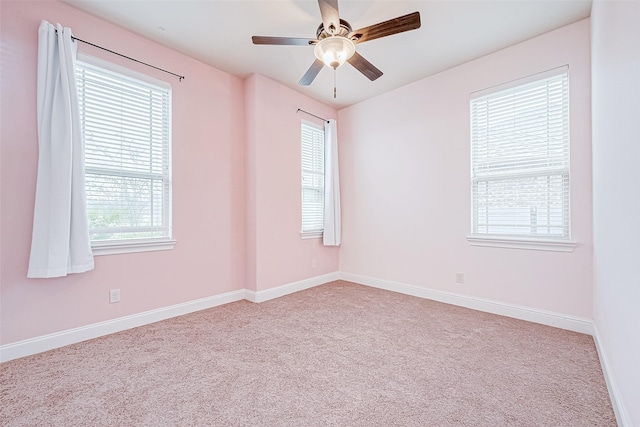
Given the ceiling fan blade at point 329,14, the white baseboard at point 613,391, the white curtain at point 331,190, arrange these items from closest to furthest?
the white baseboard at point 613,391
the ceiling fan blade at point 329,14
the white curtain at point 331,190

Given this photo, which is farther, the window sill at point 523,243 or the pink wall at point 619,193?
the window sill at point 523,243

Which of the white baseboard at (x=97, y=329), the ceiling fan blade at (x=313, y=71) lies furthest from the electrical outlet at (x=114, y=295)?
the ceiling fan blade at (x=313, y=71)

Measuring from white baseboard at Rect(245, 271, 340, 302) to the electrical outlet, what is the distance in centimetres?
136

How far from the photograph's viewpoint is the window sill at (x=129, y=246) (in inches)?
95.8

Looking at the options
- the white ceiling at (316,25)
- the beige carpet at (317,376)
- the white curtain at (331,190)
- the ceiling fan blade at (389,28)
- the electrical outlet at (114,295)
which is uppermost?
the white ceiling at (316,25)

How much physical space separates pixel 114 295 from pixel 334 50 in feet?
9.27

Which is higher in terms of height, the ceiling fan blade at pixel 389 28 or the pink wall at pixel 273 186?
the ceiling fan blade at pixel 389 28

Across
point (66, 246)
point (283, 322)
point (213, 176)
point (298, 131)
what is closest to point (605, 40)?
point (298, 131)

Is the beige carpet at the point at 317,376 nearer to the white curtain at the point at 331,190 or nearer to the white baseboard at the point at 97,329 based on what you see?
the white baseboard at the point at 97,329

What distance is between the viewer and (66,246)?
216cm

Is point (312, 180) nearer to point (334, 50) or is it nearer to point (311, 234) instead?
point (311, 234)

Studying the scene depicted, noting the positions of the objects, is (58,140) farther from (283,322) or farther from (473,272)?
(473,272)

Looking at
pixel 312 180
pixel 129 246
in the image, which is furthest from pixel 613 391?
pixel 129 246

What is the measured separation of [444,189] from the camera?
3.38m
